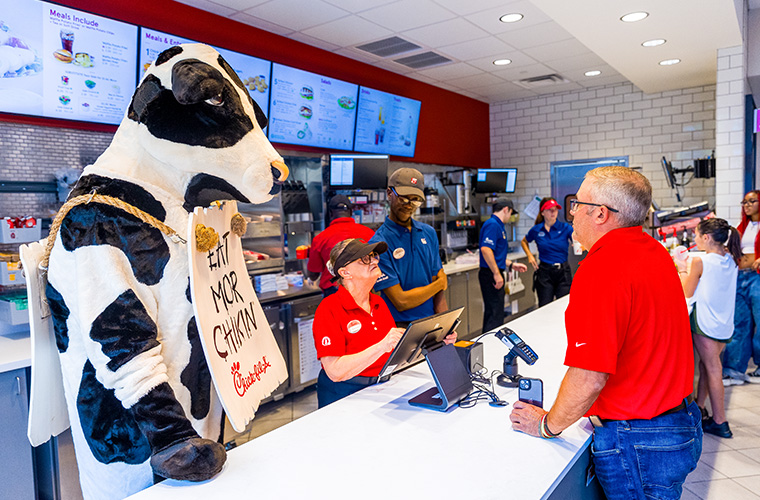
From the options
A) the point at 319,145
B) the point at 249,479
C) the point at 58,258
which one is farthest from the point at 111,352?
the point at 319,145

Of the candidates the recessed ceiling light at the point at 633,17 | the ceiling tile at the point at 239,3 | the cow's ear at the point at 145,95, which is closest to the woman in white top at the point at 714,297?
the recessed ceiling light at the point at 633,17

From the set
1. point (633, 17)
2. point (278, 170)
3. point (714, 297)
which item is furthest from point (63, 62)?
point (714, 297)

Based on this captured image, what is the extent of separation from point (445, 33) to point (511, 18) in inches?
24.9

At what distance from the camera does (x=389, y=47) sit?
17.5ft

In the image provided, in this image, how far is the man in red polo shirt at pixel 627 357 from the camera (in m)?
1.59

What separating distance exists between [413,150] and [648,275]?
5222mm

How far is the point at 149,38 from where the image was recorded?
3.81 meters

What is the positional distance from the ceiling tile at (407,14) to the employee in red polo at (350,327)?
A: 267 cm

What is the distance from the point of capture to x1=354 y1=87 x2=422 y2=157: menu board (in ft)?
19.1

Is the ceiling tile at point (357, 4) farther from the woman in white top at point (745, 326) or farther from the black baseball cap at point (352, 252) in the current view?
the woman in white top at point (745, 326)

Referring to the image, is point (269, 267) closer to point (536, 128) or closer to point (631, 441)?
Answer: point (631, 441)

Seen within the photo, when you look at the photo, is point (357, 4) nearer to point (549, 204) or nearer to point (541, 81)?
Result: point (549, 204)

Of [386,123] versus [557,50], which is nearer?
[557,50]

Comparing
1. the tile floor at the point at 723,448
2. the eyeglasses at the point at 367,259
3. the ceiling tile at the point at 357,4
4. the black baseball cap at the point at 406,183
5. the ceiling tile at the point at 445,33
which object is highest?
the ceiling tile at the point at 445,33
